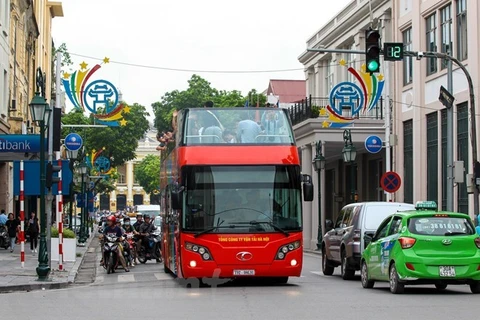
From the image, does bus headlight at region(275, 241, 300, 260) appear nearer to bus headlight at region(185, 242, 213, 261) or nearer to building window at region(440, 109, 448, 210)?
bus headlight at region(185, 242, 213, 261)

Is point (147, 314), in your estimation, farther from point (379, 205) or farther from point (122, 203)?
point (122, 203)

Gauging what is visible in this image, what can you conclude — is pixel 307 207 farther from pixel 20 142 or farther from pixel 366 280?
pixel 366 280

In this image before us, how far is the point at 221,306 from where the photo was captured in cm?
1717

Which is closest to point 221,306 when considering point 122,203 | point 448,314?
point 448,314

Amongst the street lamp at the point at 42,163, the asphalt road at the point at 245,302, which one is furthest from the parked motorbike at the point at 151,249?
the asphalt road at the point at 245,302

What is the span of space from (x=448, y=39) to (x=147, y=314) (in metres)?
25.8

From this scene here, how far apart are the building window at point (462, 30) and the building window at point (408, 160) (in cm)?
702

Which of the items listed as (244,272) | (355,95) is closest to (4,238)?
(355,95)

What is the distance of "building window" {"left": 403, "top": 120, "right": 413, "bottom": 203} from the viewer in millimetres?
44062

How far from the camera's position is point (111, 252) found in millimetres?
30328

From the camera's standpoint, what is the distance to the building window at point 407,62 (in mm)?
43875

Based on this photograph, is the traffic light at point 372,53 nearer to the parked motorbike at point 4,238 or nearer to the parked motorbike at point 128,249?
the parked motorbike at point 128,249

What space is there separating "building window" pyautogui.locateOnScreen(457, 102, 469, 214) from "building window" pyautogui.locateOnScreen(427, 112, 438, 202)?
2817mm

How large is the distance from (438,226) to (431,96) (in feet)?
73.6
